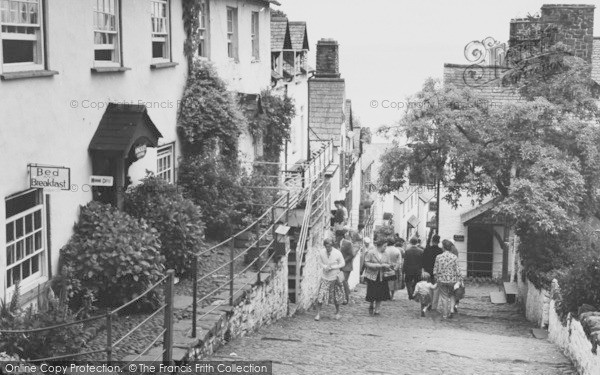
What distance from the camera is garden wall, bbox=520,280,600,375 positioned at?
38.6ft

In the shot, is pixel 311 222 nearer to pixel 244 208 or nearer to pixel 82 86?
pixel 244 208

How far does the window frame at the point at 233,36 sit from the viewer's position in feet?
70.6

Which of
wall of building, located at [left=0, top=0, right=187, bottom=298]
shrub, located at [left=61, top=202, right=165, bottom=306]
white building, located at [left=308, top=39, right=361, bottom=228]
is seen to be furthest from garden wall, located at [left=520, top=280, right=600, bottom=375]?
white building, located at [left=308, top=39, right=361, bottom=228]

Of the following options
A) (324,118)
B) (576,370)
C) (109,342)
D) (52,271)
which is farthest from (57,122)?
(324,118)

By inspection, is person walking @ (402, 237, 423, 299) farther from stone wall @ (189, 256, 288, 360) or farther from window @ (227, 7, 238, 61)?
window @ (227, 7, 238, 61)

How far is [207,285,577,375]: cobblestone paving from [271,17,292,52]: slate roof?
1238cm

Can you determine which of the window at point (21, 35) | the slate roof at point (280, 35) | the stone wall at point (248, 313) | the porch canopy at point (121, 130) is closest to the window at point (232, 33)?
the slate roof at point (280, 35)

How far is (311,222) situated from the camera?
19.8 metres

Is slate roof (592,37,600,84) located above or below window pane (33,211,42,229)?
above

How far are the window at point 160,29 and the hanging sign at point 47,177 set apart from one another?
18.8 ft

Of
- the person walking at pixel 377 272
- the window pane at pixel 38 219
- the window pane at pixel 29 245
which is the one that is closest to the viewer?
the window pane at pixel 29 245

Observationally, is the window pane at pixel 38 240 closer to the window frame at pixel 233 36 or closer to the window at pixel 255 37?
the window frame at pixel 233 36

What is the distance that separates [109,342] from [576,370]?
24.4 feet

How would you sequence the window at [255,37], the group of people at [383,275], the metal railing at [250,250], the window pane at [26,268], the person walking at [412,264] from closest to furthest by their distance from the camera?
the window pane at [26,268] < the metal railing at [250,250] < the group of people at [383,275] < the person walking at [412,264] < the window at [255,37]
